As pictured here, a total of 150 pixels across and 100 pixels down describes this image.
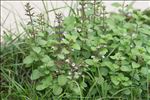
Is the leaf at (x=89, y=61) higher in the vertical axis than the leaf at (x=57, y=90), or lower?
higher

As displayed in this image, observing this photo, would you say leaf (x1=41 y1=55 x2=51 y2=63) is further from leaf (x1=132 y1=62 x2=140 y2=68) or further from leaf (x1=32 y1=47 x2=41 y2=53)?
leaf (x1=132 y1=62 x2=140 y2=68)

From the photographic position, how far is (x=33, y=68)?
3.20 meters

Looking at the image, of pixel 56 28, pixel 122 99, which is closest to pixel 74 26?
pixel 56 28

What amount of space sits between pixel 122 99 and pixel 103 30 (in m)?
0.58

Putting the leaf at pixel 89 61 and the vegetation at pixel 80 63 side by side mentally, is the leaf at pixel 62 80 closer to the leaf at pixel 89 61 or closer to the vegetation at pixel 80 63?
the vegetation at pixel 80 63

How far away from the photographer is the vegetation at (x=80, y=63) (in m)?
2.96

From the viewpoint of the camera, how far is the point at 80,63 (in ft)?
9.75

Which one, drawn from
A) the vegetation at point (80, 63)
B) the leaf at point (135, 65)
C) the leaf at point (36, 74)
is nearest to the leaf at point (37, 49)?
the vegetation at point (80, 63)

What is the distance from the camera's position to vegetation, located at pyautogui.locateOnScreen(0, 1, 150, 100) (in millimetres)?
2963

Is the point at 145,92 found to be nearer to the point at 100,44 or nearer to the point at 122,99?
the point at 122,99

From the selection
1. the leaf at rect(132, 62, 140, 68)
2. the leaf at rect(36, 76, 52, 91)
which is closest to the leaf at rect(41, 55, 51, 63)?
the leaf at rect(36, 76, 52, 91)

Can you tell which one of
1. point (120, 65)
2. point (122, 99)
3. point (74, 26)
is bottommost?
point (122, 99)

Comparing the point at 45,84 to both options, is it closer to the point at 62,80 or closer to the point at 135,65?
the point at 62,80

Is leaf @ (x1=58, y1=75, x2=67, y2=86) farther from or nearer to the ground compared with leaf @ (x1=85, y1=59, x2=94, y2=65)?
nearer to the ground
